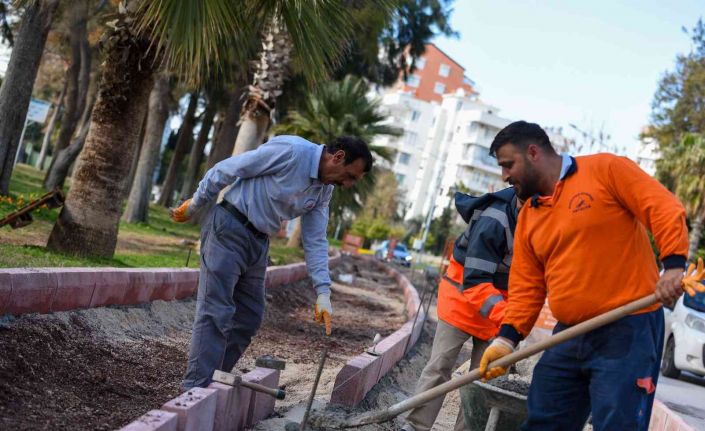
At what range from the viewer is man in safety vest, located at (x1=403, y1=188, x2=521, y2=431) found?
17.5ft

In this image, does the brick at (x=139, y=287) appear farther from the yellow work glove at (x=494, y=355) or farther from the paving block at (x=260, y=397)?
the yellow work glove at (x=494, y=355)

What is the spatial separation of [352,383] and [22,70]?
10027mm

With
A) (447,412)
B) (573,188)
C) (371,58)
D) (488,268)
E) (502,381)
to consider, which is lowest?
(447,412)

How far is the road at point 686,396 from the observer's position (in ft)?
32.6

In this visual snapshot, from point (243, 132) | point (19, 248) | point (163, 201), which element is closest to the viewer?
point (19, 248)

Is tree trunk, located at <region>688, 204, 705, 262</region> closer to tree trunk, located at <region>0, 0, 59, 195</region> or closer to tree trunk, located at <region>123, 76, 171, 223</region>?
tree trunk, located at <region>123, 76, 171, 223</region>

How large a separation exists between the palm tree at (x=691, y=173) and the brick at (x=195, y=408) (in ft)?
91.0

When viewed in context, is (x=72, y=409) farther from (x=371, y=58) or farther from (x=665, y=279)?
(x=371, y=58)

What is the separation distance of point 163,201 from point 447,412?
96.1 ft

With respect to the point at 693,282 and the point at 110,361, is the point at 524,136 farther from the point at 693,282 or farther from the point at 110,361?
the point at 110,361

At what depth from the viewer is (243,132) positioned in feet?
56.1

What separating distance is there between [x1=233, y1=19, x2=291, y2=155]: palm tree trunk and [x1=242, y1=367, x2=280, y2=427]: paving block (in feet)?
37.3

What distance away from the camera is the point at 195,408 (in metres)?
4.29

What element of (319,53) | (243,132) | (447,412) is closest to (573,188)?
(447,412)
